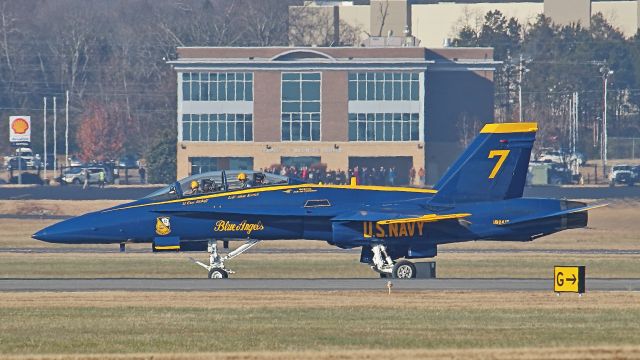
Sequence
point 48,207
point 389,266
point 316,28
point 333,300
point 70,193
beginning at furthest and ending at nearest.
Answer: point 316,28 → point 70,193 → point 48,207 → point 389,266 → point 333,300

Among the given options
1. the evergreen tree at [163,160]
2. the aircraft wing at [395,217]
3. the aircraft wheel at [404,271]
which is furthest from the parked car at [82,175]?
the aircraft wing at [395,217]

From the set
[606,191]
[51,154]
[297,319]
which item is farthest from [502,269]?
[51,154]

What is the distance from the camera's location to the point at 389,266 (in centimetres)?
3878

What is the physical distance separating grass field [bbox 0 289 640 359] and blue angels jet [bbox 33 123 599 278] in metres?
4.44

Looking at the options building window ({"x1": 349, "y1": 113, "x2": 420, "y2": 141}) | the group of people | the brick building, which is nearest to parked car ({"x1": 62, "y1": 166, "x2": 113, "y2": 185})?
the brick building

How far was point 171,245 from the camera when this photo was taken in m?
38.5

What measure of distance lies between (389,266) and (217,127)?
7266 centimetres

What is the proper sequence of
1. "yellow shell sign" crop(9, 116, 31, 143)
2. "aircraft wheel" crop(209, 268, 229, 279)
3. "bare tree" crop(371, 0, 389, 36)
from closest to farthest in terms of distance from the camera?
1. "aircraft wheel" crop(209, 268, 229, 279)
2. "yellow shell sign" crop(9, 116, 31, 143)
3. "bare tree" crop(371, 0, 389, 36)

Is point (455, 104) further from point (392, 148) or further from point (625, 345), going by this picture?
point (625, 345)

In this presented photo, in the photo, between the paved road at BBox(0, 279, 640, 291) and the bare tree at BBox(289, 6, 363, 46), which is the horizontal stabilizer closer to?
the paved road at BBox(0, 279, 640, 291)

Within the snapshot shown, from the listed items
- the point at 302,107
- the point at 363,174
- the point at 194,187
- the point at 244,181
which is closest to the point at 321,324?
the point at 244,181

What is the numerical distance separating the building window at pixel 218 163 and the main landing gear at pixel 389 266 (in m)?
71.1

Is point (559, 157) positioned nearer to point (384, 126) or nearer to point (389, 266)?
point (384, 126)

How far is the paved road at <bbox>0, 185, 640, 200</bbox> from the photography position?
81250mm
